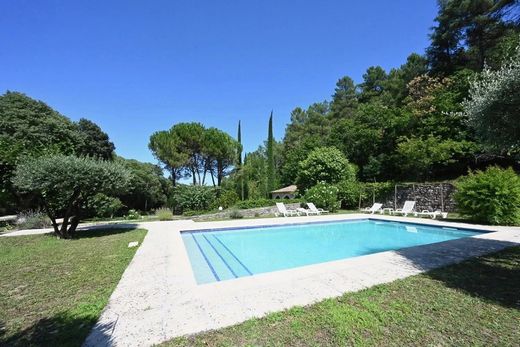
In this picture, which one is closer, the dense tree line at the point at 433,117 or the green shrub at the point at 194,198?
the dense tree line at the point at 433,117

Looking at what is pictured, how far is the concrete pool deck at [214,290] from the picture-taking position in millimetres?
2842

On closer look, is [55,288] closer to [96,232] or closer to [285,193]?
[96,232]

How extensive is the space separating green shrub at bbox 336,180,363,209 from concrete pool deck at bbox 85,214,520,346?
11.6 meters

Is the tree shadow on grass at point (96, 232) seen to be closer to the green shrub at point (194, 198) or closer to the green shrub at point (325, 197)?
the green shrub at point (194, 198)

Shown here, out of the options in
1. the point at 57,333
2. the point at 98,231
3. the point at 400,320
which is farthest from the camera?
the point at 98,231

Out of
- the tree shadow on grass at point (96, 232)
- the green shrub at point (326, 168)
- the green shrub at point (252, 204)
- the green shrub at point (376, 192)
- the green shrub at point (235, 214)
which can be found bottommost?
the tree shadow on grass at point (96, 232)

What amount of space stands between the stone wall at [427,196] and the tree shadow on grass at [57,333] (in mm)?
16108

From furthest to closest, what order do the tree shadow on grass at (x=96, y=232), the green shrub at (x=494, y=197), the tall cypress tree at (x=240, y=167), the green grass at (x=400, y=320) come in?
the tall cypress tree at (x=240, y=167) < the green shrub at (x=494, y=197) < the tree shadow on grass at (x=96, y=232) < the green grass at (x=400, y=320)

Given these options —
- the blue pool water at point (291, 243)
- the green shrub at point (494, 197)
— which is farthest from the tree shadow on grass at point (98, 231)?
the green shrub at point (494, 197)

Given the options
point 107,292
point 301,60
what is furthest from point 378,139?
point 107,292

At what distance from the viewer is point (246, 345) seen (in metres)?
2.46

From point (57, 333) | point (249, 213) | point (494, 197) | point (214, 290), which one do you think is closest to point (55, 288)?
point (57, 333)

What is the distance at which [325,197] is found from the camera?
16.6 m

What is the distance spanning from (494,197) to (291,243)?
8.08 m
